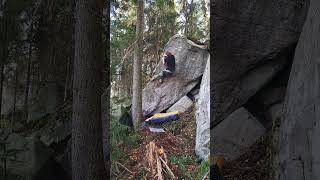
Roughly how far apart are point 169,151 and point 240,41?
159 cm

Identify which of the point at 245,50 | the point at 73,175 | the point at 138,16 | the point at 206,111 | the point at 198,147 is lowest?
the point at 73,175

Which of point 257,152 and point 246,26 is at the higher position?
point 246,26

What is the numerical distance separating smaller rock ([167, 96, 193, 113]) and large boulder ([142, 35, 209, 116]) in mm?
43

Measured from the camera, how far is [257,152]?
14.2 ft

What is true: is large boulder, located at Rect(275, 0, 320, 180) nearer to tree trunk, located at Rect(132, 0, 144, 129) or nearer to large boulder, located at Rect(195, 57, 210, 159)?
large boulder, located at Rect(195, 57, 210, 159)

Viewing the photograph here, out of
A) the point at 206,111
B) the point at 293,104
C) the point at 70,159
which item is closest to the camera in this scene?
the point at 293,104

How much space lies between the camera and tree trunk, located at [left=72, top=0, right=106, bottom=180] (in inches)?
201

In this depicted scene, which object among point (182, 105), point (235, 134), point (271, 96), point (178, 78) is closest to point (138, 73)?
point (178, 78)

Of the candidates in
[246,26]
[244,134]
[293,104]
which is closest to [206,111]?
[244,134]

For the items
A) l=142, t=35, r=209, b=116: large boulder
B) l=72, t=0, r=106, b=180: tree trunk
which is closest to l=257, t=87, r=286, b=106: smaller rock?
l=142, t=35, r=209, b=116: large boulder

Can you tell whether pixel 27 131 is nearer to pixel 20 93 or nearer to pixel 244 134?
pixel 20 93

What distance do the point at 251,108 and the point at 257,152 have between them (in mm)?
427

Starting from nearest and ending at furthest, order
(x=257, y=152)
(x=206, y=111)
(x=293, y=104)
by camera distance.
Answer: (x=293, y=104) < (x=257, y=152) < (x=206, y=111)

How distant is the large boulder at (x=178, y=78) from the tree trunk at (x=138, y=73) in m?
0.08
